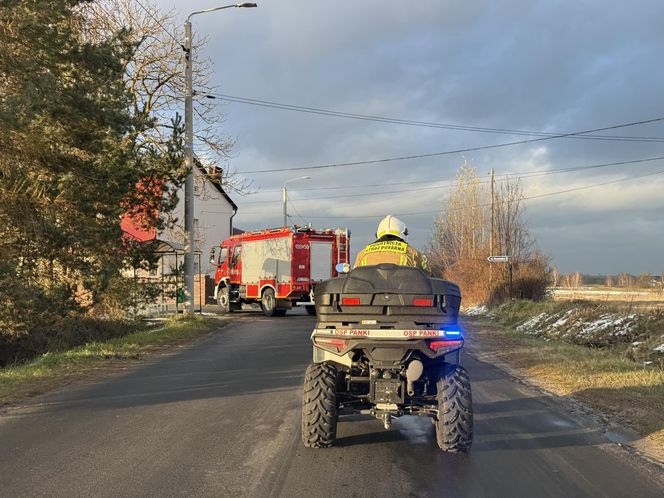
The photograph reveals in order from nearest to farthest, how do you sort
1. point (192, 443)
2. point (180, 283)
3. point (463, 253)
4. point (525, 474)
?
point (525, 474), point (192, 443), point (180, 283), point (463, 253)

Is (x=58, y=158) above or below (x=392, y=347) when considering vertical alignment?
above

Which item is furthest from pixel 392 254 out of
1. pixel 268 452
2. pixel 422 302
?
pixel 268 452

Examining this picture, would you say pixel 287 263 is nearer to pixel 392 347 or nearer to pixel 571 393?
pixel 571 393

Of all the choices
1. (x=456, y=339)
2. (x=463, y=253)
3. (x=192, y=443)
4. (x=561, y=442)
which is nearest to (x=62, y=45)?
(x=192, y=443)

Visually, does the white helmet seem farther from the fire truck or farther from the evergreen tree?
the fire truck

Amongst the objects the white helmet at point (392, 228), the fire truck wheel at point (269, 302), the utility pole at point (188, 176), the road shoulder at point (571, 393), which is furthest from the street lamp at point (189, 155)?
the white helmet at point (392, 228)

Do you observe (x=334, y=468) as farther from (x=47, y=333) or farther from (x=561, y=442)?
(x=47, y=333)

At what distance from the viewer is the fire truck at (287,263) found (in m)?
22.8

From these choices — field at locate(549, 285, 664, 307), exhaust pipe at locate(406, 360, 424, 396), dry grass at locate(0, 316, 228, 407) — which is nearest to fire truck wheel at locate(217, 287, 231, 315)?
dry grass at locate(0, 316, 228, 407)

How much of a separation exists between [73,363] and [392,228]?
762cm

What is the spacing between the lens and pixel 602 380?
28.6ft

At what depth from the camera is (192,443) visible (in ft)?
18.7

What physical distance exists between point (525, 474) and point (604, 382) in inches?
178

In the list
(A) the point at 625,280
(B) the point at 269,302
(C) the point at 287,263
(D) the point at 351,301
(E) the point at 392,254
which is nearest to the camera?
(D) the point at 351,301
